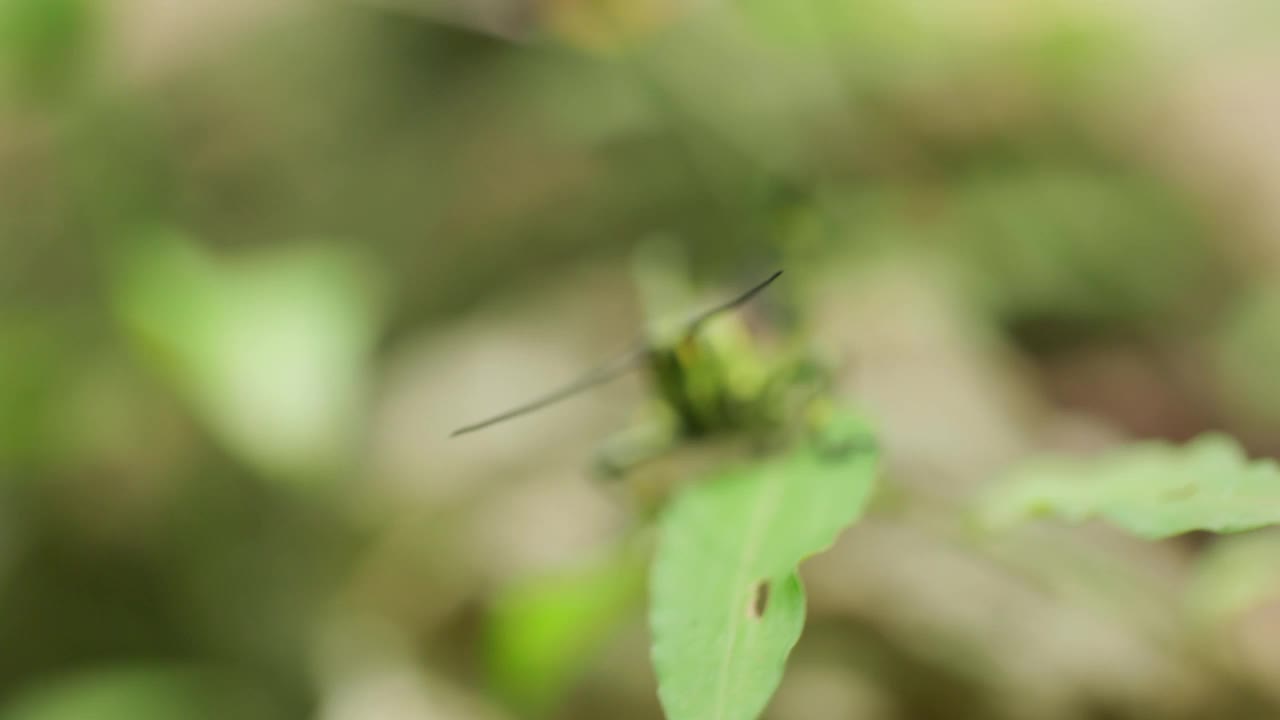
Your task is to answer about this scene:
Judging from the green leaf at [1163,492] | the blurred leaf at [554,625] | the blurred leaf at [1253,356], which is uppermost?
the green leaf at [1163,492]

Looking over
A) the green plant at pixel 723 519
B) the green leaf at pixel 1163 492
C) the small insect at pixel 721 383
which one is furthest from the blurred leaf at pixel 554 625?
the green leaf at pixel 1163 492

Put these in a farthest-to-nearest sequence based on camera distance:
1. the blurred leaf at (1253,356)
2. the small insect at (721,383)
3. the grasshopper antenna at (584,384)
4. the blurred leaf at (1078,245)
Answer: the blurred leaf at (1078,245) → the blurred leaf at (1253,356) → the small insect at (721,383) → the grasshopper antenna at (584,384)

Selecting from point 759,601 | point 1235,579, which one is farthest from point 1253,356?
point 759,601

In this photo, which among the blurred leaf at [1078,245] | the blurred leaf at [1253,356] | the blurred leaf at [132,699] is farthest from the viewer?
the blurred leaf at [1078,245]

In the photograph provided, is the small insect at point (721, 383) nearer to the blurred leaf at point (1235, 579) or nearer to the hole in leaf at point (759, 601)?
the hole in leaf at point (759, 601)

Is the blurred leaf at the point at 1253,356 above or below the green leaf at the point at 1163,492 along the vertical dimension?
below

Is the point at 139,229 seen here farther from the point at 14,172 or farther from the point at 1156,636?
the point at 1156,636
